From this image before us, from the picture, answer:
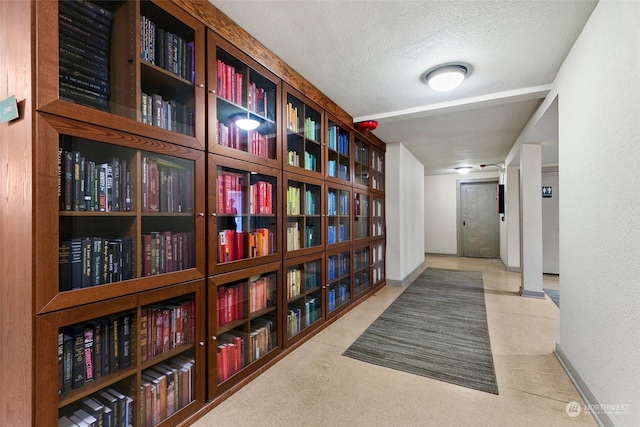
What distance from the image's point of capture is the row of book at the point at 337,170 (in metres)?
3.20

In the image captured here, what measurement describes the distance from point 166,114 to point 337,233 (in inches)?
88.4

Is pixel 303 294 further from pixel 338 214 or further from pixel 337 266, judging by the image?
pixel 338 214

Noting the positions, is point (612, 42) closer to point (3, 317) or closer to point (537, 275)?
point (3, 317)

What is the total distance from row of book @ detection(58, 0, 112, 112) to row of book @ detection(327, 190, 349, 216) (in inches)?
87.3

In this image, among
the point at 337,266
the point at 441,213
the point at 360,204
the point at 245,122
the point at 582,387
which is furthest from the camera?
the point at 441,213

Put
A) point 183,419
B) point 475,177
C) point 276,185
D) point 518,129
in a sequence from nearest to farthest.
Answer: point 183,419 → point 276,185 → point 518,129 → point 475,177

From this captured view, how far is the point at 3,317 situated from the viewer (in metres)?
1.17

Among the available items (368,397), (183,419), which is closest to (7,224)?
(183,419)

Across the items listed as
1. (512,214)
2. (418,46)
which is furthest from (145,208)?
(512,214)

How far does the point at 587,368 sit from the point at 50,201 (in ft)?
10.1

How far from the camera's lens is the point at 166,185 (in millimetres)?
1577

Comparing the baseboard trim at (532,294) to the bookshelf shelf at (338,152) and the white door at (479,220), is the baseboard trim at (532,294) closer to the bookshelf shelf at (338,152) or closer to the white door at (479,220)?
the bookshelf shelf at (338,152)

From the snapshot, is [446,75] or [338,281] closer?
[446,75]

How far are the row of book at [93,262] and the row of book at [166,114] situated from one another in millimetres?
637
